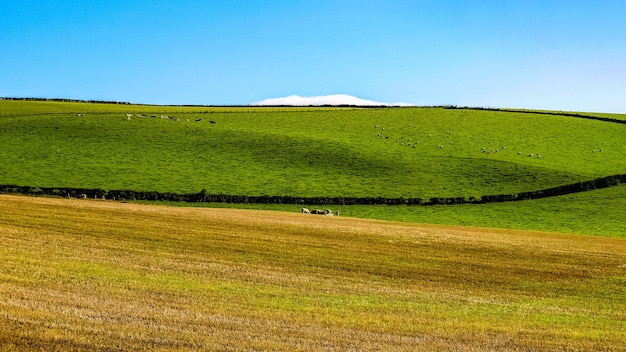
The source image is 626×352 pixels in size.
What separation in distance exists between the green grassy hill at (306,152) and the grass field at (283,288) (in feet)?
103

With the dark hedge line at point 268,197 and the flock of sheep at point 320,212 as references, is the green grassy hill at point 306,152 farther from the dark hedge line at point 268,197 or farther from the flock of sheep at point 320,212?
the flock of sheep at point 320,212

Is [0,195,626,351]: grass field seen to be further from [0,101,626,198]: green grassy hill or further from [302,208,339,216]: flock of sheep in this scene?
[0,101,626,198]: green grassy hill

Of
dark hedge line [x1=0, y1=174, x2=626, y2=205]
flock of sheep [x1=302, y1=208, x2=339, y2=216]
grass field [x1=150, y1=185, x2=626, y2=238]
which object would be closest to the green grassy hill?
dark hedge line [x1=0, y1=174, x2=626, y2=205]

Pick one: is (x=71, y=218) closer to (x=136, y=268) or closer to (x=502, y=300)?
(x=136, y=268)

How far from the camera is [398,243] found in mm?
39312

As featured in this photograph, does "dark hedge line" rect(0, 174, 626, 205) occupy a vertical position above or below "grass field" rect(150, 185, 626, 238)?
above

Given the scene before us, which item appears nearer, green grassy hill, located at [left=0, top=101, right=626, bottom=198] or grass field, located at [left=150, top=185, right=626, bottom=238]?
grass field, located at [left=150, top=185, right=626, bottom=238]

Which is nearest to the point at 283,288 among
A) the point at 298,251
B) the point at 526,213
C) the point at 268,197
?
the point at 298,251

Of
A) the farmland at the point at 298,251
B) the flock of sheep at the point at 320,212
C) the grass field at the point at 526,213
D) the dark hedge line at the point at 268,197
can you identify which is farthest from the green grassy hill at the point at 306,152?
the flock of sheep at the point at 320,212

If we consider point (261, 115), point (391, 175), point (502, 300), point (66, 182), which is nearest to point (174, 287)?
point (502, 300)

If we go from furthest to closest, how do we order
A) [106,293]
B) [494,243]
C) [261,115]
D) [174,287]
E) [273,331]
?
[261,115], [494,243], [174,287], [106,293], [273,331]

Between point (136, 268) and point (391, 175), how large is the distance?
6040 centimetres

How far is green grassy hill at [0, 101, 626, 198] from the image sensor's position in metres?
73.7

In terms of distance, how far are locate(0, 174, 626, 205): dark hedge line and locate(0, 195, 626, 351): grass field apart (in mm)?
22277
